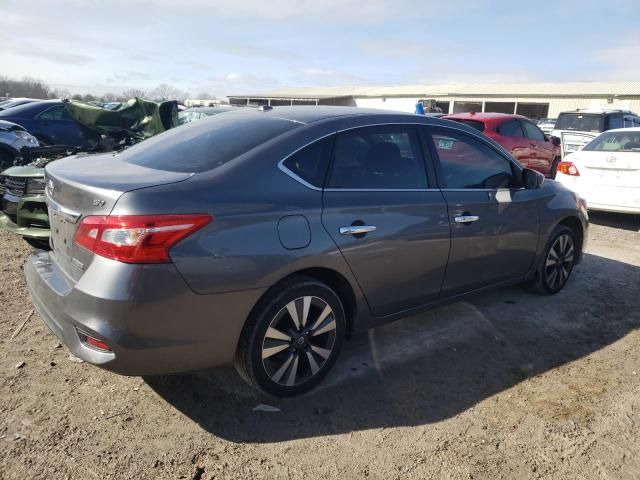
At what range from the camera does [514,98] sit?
44.5 meters

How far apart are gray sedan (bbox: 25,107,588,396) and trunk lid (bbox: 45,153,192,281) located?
13 mm

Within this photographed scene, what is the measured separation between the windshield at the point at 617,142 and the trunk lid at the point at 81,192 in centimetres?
767

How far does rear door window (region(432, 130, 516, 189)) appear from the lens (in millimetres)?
3713

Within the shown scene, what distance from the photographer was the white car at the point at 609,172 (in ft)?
24.3

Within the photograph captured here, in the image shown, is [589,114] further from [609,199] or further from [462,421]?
[462,421]

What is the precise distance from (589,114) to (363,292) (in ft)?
41.0

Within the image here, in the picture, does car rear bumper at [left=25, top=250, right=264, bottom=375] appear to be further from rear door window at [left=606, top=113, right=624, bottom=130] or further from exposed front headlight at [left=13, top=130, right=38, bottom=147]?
rear door window at [left=606, top=113, right=624, bottom=130]

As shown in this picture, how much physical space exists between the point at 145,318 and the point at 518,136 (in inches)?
386

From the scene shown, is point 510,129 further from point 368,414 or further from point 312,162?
point 368,414

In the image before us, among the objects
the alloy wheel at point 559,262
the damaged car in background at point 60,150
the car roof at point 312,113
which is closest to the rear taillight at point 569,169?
the alloy wheel at point 559,262

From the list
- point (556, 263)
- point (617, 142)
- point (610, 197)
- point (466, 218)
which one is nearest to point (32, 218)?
point (466, 218)

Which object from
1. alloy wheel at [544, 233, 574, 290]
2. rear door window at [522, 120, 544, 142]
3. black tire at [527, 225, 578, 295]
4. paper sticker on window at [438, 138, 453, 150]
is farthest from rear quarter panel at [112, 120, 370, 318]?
rear door window at [522, 120, 544, 142]

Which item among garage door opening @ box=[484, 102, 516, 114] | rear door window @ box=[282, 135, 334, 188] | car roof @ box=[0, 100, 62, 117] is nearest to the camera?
rear door window @ box=[282, 135, 334, 188]

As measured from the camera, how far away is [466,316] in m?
4.37
